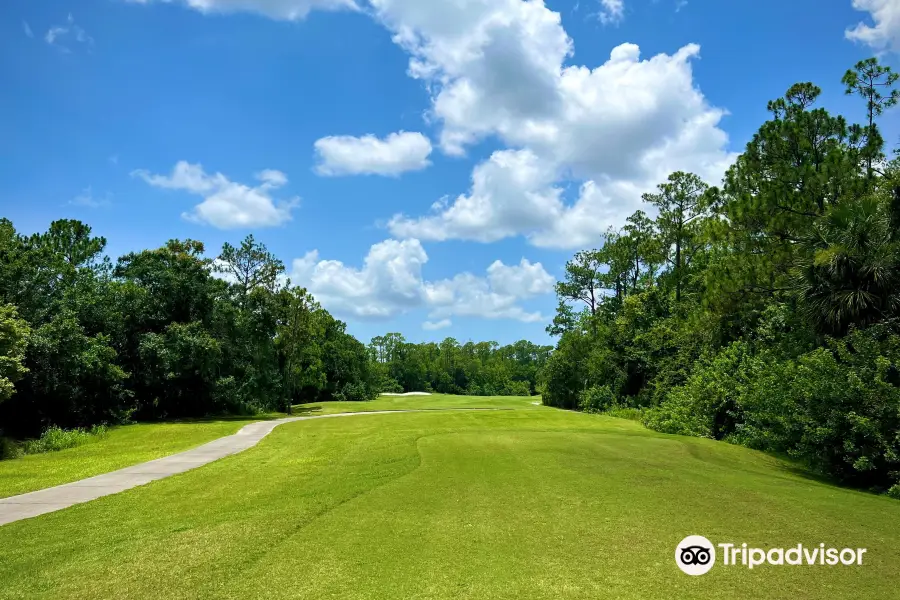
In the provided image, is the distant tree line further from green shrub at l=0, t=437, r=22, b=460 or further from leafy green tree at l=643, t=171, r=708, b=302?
green shrub at l=0, t=437, r=22, b=460

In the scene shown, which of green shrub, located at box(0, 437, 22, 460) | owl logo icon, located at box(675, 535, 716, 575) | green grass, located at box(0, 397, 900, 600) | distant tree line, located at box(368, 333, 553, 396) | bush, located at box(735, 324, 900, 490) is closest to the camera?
green grass, located at box(0, 397, 900, 600)

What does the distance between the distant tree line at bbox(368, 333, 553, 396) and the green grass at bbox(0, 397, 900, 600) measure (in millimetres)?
85994

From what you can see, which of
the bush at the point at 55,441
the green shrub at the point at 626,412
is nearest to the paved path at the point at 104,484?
the bush at the point at 55,441

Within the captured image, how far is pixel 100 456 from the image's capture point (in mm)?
16438

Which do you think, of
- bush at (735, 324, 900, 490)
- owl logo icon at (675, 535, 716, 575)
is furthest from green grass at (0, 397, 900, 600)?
bush at (735, 324, 900, 490)

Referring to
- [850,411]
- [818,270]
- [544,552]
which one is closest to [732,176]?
[818,270]

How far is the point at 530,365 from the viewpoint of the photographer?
120 m

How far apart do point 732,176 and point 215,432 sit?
22646 millimetres

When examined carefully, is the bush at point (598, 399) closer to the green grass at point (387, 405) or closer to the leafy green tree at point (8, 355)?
the green grass at point (387, 405)

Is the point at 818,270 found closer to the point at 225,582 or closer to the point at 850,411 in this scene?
the point at 850,411

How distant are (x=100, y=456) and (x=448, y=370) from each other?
95.3 meters

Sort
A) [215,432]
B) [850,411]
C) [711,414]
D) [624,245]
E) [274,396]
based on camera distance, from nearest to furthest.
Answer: [850,411] → [711,414] → [215,432] → [274,396] → [624,245]

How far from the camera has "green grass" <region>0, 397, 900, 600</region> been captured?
207 inches

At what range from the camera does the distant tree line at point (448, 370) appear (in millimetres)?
104438
